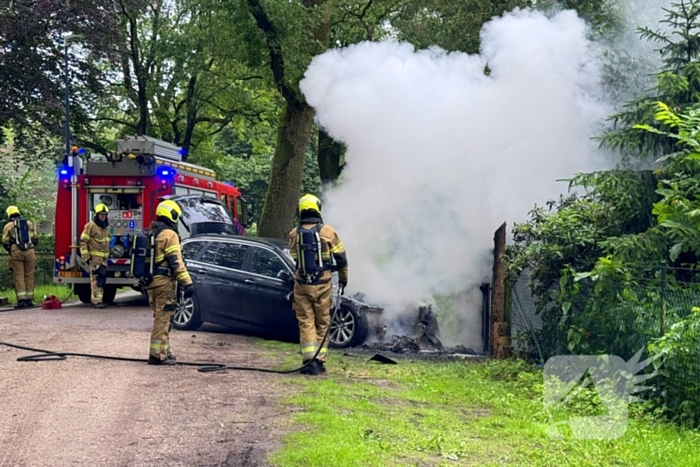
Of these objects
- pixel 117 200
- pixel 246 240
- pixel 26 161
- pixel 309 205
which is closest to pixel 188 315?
pixel 246 240

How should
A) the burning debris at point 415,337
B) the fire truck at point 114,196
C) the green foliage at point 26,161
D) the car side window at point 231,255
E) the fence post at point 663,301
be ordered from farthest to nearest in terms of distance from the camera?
the green foliage at point 26,161 → the fire truck at point 114,196 → the car side window at point 231,255 → the burning debris at point 415,337 → the fence post at point 663,301

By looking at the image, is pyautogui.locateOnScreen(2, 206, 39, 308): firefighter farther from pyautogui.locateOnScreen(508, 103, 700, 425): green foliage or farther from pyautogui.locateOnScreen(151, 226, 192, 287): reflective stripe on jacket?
pyautogui.locateOnScreen(508, 103, 700, 425): green foliage

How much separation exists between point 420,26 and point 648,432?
1330cm

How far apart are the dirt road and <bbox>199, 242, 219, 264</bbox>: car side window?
5.35ft

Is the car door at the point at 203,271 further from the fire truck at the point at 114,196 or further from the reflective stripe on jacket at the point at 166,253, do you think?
the fire truck at the point at 114,196

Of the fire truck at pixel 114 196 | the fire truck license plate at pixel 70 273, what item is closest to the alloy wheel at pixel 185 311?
the fire truck at pixel 114 196

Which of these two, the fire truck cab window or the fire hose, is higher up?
the fire truck cab window

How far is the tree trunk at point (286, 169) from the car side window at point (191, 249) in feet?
18.1

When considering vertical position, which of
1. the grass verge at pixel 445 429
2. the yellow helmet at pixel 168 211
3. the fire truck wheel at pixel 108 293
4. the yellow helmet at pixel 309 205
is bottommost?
the grass verge at pixel 445 429

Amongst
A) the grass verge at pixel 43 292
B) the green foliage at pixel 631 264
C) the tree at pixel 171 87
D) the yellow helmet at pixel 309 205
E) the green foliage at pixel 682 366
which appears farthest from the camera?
the tree at pixel 171 87

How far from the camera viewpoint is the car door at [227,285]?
11703mm

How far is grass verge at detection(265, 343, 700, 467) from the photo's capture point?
18.1 feet

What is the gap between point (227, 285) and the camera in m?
11.8

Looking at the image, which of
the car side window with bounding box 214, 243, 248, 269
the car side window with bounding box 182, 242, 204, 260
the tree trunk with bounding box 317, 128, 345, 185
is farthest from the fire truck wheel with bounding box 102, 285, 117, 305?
the tree trunk with bounding box 317, 128, 345, 185
